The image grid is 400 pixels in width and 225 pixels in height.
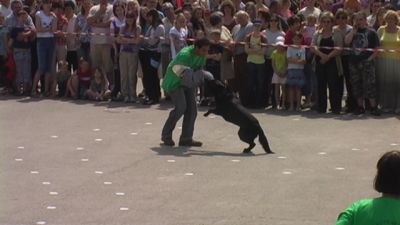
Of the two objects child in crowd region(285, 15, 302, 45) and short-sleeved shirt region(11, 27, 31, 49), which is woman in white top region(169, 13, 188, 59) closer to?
child in crowd region(285, 15, 302, 45)

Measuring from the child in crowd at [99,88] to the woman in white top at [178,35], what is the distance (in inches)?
53.8

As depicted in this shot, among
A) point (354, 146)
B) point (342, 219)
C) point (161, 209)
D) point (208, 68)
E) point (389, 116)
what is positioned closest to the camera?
point (342, 219)

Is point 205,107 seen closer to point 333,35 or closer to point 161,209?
point 333,35

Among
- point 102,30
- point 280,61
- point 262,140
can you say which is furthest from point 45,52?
point 262,140

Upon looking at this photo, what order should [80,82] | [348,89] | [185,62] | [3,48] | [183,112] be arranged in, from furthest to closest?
[3,48], [80,82], [348,89], [183,112], [185,62]

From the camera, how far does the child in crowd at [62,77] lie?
1733 centimetres

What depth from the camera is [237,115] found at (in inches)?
494

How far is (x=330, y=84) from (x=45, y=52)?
4961 millimetres

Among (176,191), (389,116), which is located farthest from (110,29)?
(176,191)

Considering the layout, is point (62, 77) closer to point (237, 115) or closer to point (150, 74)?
point (150, 74)

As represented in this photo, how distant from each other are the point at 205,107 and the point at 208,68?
0.63 meters

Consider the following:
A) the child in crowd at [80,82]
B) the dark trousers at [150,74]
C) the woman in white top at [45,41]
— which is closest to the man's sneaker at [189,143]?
the dark trousers at [150,74]

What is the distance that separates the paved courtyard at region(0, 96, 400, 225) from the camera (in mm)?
9609

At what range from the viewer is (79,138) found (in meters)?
13.7
